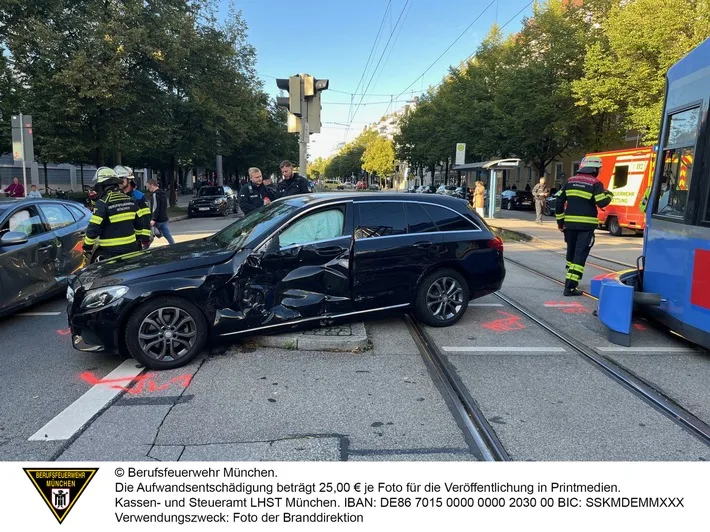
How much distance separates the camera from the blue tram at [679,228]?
4.79 m

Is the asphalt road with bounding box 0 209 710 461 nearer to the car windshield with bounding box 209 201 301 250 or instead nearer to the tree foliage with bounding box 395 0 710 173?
the car windshield with bounding box 209 201 301 250

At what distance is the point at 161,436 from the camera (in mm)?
3486

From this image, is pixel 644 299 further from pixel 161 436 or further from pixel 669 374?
pixel 161 436

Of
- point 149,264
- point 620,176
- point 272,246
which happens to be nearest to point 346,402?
point 272,246

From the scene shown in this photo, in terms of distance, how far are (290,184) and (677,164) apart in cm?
571

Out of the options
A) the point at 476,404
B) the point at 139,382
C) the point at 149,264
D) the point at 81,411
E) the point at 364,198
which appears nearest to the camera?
the point at 81,411

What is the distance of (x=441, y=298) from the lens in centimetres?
604

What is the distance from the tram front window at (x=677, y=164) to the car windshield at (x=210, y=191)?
2320cm

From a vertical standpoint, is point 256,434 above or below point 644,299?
below

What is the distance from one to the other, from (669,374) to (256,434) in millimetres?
3770

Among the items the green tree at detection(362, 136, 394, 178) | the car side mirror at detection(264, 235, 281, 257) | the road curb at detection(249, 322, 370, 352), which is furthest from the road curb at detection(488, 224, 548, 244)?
the green tree at detection(362, 136, 394, 178)

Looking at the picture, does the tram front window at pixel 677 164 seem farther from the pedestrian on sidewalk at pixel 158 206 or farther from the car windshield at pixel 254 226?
the pedestrian on sidewalk at pixel 158 206

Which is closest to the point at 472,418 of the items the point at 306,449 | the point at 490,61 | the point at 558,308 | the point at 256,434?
the point at 306,449

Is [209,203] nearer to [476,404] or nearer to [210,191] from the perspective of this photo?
[210,191]
